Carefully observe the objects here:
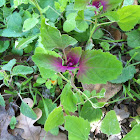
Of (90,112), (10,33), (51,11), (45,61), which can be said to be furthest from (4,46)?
(90,112)

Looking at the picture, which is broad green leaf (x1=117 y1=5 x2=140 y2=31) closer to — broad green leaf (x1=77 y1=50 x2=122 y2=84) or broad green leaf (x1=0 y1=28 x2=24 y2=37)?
broad green leaf (x1=77 y1=50 x2=122 y2=84)

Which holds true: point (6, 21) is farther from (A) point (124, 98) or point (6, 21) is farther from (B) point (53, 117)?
(A) point (124, 98)

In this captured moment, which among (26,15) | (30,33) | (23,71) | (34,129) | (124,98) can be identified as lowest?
(34,129)

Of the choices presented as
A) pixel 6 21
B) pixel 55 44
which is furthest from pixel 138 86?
pixel 6 21

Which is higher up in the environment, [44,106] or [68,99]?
[68,99]

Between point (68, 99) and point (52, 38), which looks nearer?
point (52, 38)

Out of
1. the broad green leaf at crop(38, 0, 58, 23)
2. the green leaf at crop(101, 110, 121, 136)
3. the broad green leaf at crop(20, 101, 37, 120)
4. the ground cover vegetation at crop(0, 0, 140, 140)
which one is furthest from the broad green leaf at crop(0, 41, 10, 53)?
the green leaf at crop(101, 110, 121, 136)

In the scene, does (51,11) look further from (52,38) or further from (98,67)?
(98,67)
